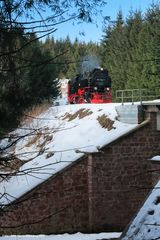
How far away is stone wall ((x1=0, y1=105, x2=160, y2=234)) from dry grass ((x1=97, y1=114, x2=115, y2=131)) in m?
1.54

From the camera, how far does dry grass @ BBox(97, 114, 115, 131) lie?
65.1 ft

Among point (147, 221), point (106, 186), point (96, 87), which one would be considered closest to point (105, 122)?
point (106, 186)

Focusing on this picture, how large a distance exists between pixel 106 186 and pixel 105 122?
3.43 m

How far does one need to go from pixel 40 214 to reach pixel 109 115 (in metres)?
6.10

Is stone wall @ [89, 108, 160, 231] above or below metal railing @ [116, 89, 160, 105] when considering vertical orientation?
below

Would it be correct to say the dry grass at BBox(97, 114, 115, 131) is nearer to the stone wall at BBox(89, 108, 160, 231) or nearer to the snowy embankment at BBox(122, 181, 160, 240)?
the stone wall at BBox(89, 108, 160, 231)

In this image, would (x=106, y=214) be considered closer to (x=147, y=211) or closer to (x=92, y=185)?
(x=92, y=185)

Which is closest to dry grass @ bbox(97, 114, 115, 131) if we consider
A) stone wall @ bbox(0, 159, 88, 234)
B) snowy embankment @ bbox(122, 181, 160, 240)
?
stone wall @ bbox(0, 159, 88, 234)

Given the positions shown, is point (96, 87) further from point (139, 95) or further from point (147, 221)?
point (147, 221)

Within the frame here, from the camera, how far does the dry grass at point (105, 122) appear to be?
19839 mm

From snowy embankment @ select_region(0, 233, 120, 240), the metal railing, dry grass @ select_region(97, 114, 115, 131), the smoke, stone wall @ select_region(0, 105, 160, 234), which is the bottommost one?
snowy embankment @ select_region(0, 233, 120, 240)

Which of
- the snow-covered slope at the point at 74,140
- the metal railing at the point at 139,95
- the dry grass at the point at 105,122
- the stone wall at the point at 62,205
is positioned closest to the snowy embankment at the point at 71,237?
the stone wall at the point at 62,205

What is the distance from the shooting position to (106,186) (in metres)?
18.1

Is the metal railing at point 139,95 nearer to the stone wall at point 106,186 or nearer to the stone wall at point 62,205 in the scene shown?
the stone wall at point 106,186
